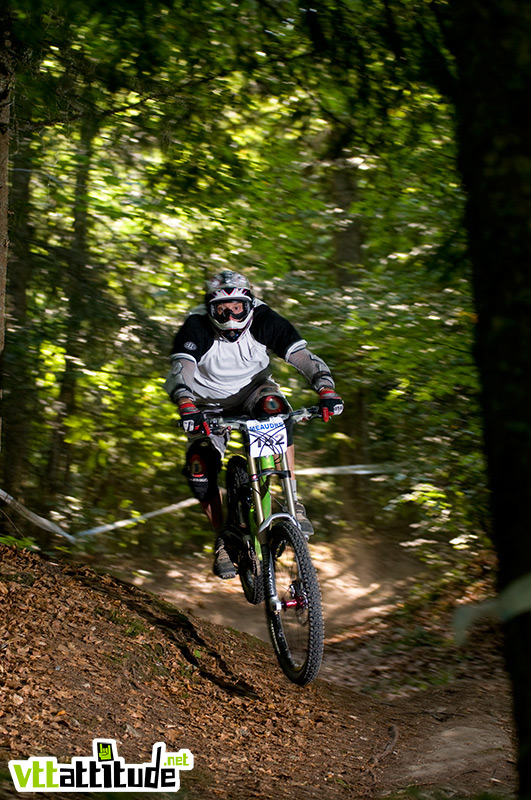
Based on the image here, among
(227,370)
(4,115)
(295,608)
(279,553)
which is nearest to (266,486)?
(279,553)

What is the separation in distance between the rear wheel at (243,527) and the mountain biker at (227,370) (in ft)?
0.33

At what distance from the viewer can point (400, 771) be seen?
4367 millimetres

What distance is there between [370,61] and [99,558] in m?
6.01

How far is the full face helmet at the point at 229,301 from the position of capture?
472 cm

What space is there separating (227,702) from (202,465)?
161cm

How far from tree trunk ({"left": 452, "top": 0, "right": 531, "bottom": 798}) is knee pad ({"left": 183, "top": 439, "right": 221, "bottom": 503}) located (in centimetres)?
353

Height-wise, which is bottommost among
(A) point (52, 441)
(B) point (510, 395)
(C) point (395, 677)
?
(C) point (395, 677)

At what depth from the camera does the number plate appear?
462 cm

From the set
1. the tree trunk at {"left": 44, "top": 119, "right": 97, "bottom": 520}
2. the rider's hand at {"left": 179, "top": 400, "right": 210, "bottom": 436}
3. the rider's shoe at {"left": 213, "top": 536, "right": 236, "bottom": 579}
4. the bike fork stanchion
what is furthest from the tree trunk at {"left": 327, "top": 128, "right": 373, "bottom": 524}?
the rider's hand at {"left": 179, "top": 400, "right": 210, "bottom": 436}

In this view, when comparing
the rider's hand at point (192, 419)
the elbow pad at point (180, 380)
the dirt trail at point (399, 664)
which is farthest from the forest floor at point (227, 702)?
the elbow pad at point (180, 380)

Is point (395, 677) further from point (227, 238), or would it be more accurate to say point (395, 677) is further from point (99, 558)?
point (227, 238)

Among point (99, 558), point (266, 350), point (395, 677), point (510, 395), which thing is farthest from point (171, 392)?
point (99, 558)

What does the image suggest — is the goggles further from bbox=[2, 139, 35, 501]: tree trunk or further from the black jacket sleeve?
bbox=[2, 139, 35, 501]: tree trunk

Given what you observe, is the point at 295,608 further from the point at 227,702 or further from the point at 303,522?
the point at 227,702
